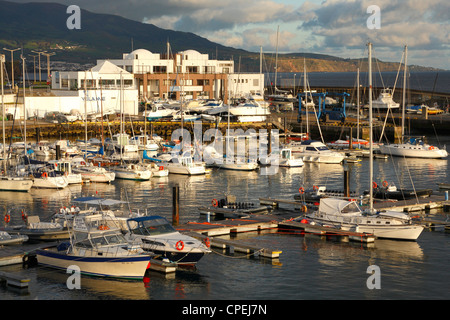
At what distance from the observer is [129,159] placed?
204ft

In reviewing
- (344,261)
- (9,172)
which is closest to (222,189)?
(9,172)

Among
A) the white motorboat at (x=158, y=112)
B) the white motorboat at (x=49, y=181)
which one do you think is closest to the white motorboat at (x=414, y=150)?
the white motorboat at (x=158, y=112)

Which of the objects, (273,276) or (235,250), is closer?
(273,276)

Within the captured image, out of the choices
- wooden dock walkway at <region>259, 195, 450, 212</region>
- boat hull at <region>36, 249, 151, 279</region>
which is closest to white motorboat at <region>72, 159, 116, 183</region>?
wooden dock walkway at <region>259, 195, 450, 212</region>

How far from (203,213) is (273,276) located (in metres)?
13.6

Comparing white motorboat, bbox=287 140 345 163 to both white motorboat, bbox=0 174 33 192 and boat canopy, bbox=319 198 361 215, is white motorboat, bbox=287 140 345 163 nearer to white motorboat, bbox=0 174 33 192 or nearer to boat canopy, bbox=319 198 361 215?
white motorboat, bbox=0 174 33 192

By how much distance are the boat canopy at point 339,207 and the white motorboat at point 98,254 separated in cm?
1316

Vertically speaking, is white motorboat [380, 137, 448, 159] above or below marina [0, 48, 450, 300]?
above

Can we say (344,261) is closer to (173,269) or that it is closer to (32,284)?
(173,269)

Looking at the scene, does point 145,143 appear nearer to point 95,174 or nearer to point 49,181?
point 95,174

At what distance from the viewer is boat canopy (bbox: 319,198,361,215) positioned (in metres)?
37.3

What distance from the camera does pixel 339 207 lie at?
3741 centimetres

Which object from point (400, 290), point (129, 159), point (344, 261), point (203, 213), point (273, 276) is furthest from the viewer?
point (129, 159)
